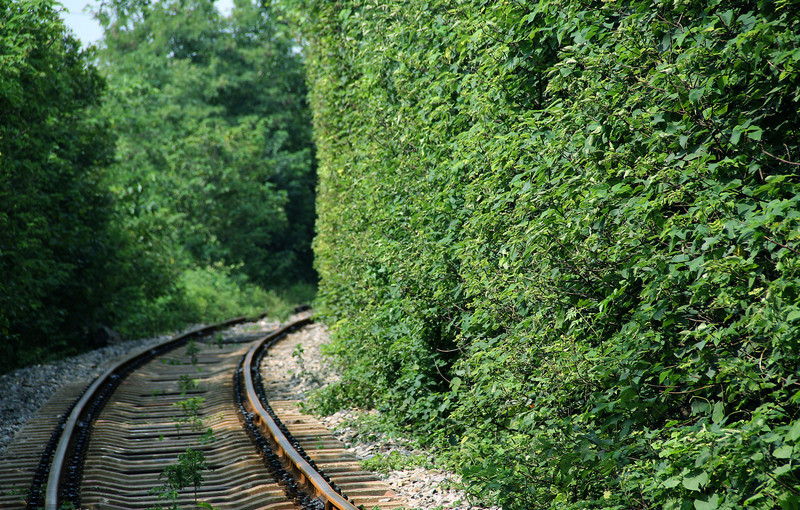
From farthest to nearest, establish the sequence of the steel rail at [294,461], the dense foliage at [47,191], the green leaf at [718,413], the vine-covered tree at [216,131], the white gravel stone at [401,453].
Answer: the vine-covered tree at [216,131] → the dense foliage at [47,191] → the white gravel stone at [401,453] → the steel rail at [294,461] → the green leaf at [718,413]

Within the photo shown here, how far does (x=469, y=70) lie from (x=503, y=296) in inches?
89.6

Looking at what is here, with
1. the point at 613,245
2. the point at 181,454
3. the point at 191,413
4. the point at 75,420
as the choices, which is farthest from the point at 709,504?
the point at 75,420

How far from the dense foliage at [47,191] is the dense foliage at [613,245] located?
637 cm

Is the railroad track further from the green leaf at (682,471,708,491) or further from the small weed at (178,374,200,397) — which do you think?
the green leaf at (682,471,708,491)

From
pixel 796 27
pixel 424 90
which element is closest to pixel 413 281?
pixel 424 90

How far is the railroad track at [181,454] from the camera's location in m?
5.74

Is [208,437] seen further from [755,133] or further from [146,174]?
[146,174]

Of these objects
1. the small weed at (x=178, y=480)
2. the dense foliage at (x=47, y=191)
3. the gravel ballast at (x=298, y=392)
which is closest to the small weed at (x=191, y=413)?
the gravel ballast at (x=298, y=392)

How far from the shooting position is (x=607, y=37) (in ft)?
13.6

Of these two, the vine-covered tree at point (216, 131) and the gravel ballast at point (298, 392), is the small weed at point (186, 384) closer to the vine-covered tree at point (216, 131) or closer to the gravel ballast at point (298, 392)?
the gravel ballast at point (298, 392)

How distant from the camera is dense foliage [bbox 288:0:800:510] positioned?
10.9ft

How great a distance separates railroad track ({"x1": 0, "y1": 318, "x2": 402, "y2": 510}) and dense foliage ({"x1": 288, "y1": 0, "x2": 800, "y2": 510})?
1.28 metres

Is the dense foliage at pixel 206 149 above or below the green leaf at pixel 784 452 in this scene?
above

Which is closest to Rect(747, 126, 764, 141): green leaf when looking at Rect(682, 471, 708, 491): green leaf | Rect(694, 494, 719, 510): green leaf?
Rect(682, 471, 708, 491): green leaf
